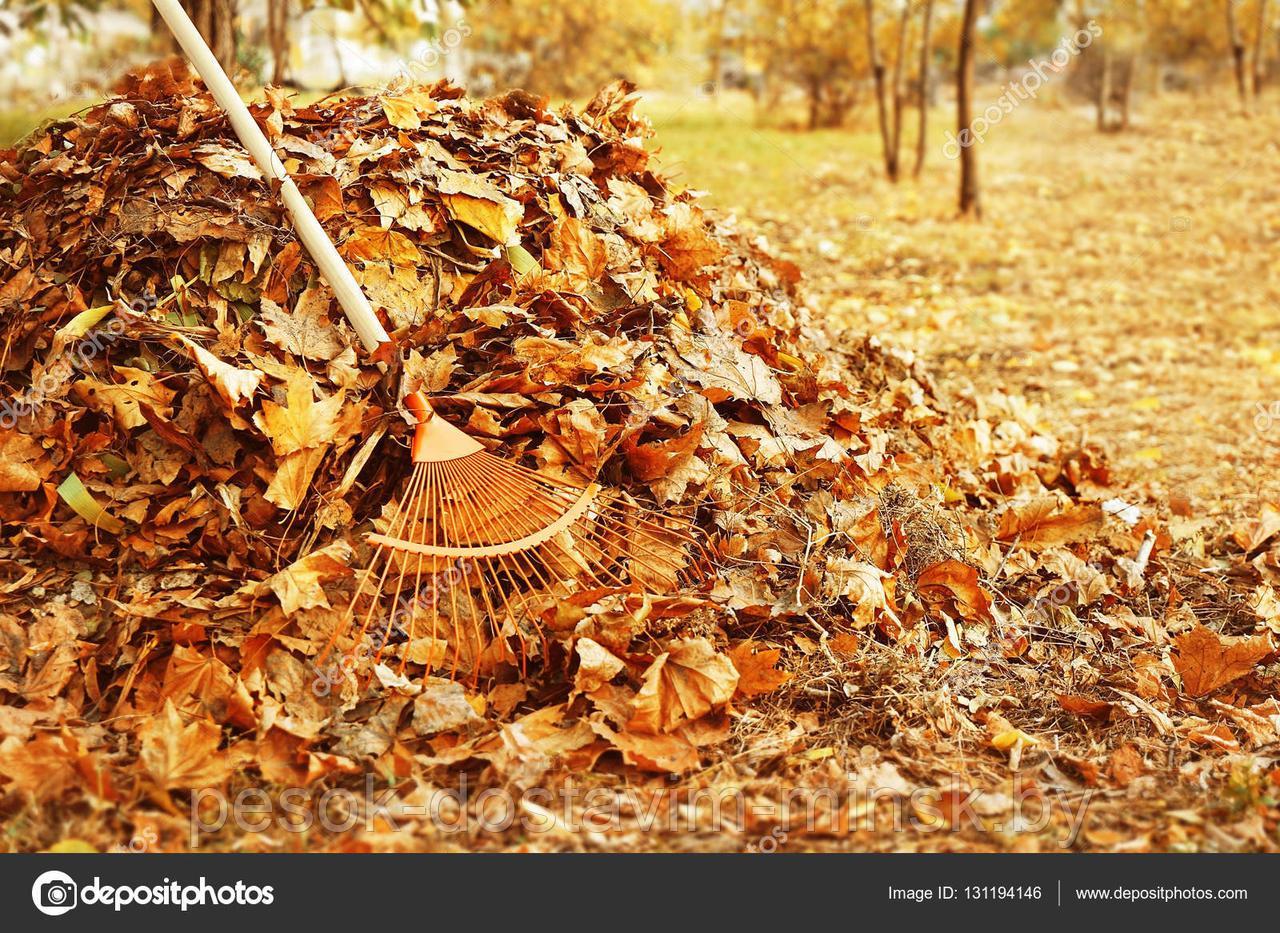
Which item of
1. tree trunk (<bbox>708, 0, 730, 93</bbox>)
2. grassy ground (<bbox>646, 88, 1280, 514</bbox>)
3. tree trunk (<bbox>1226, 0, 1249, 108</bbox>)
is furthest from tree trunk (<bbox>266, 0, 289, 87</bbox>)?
tree trunk (<bbox>1226, 0, 1249, 108</bbox>)

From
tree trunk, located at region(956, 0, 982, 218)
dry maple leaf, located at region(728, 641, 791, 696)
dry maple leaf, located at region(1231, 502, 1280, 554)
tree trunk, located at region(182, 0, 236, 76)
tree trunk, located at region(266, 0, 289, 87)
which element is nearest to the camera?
dry maple leaf, located at region(728, 641, 791, 696)

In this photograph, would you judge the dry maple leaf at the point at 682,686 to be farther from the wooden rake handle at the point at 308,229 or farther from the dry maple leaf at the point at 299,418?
the wooden rake handle at the point at 308,229

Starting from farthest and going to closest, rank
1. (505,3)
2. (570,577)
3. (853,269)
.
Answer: (505,3), (853,269), (570,577)

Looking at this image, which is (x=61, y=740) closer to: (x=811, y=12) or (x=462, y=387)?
(x=462, y=387)

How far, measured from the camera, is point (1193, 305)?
668cm

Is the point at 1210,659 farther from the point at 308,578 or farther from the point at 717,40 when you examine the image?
the point at 717,40

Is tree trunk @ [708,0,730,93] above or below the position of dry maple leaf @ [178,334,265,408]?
above

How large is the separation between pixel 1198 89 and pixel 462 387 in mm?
22066

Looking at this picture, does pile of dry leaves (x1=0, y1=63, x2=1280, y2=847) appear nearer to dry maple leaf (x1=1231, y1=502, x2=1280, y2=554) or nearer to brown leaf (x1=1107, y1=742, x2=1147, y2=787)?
brown leaf (x1=1107, y1=742, x2=1147, y2=787)

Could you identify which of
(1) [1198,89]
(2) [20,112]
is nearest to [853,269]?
(2) [20,112]

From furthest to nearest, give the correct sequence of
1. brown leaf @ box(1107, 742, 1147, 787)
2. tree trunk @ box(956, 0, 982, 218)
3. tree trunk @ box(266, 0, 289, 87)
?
1. tree trunk @ box(956, 0, 982, 218)
2. tree trunk @ box(266, 0, 289, 87)
3. brown leaf @ box(1107, 742, 1147, 787)

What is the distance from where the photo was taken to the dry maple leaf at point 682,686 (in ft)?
7.14

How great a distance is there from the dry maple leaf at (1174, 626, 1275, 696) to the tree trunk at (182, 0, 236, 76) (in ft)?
14.3
